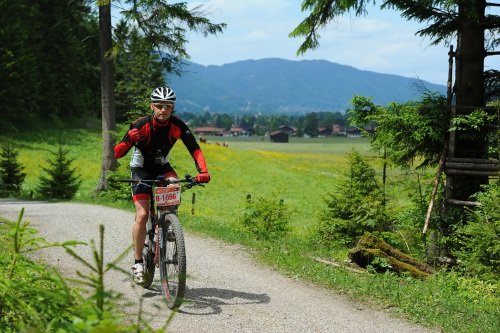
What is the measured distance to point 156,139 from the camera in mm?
6539

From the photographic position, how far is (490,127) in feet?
39.5

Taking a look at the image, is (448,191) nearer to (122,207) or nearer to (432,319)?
(432,319)

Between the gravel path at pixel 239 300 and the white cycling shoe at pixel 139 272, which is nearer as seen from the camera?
the gravel path at pixel 239 300

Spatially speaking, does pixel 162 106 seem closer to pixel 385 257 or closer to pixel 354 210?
pixel 385 257

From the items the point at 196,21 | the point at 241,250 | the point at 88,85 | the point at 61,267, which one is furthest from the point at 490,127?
the point at 88,85

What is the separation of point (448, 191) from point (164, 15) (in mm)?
11598

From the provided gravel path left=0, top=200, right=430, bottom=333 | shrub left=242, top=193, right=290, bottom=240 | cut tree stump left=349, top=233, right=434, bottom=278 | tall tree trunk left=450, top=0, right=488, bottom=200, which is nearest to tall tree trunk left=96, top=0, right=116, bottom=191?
shrub left=242, top=193, right=290, bottom=240

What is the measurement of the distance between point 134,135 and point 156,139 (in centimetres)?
33

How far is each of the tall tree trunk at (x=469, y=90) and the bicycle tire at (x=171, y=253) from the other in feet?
27.1

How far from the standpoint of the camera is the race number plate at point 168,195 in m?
6.32

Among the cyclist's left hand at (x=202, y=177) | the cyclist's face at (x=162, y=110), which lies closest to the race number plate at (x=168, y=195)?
the cyclist's left hand at (x=202, y=177)

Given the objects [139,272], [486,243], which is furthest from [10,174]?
[486,243]

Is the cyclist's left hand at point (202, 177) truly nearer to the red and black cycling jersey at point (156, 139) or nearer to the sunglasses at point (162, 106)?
the red and black cycling jersey at point (156, 139)

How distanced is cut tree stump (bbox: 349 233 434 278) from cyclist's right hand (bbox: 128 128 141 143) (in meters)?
5.83
